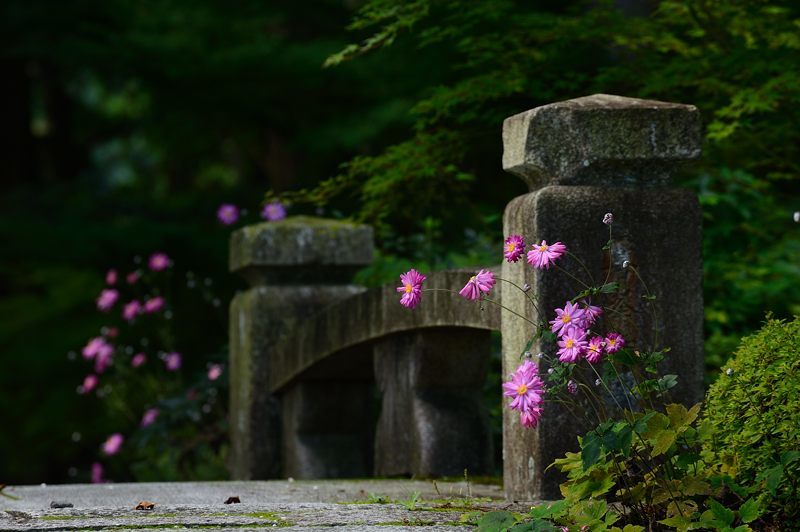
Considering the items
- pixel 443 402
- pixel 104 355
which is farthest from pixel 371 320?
pixel 104 355

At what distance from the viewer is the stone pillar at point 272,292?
280 inches

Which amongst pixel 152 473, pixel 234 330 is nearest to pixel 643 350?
pixel 234 330

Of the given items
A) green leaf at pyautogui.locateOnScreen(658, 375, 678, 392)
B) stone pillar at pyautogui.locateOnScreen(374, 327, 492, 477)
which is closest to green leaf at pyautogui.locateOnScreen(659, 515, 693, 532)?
green leaf at pyautogui.locateOnScreen(658, 375, 678, 392)

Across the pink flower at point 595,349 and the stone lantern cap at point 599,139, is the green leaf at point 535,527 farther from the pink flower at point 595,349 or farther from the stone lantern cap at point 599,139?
the stone lantern cap at point 599,139

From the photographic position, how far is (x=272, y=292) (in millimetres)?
7305

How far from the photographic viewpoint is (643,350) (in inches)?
170

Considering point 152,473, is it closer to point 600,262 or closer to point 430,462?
point 430,462

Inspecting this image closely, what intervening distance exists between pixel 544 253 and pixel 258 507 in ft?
3.74

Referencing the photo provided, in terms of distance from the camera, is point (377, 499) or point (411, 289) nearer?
point (411, 289)

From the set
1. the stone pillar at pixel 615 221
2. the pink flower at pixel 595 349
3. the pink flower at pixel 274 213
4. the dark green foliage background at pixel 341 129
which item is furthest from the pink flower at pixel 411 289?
the pink flower at pixel 274 213

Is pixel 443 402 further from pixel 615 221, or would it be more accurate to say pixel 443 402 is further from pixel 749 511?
pixel 749 511

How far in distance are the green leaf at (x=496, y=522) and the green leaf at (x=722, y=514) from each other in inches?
20.0

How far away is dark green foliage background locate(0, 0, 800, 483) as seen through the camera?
6.45 metres

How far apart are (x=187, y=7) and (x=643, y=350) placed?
1037 cm
